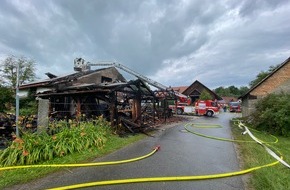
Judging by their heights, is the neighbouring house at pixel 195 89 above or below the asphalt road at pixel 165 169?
above

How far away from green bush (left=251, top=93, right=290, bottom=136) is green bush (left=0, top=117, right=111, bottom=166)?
34.4 feet

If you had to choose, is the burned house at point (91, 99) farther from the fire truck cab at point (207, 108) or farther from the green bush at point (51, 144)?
the fire truck cab at point (207, 108)

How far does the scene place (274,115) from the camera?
12812 millimetres

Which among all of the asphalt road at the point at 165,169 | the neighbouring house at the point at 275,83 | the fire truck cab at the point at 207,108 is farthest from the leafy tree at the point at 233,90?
the asphalt road at the point at 165,169

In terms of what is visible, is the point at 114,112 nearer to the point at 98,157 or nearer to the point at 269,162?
the point at 98,157

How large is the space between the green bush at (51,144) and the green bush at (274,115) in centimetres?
1050

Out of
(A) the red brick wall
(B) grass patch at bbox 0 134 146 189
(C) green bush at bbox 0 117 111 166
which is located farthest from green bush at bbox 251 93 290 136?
(C) green bush at bbox 0 117 111 166

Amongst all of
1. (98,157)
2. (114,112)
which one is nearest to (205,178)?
(98,157)

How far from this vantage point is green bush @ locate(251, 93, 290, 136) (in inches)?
482

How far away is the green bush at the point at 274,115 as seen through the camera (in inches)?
482

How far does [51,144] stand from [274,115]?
12.6 metres

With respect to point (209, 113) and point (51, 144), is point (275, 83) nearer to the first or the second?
point (209, 113)

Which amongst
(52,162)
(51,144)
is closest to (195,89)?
(51,144)

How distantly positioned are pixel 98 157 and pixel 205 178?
341cm
